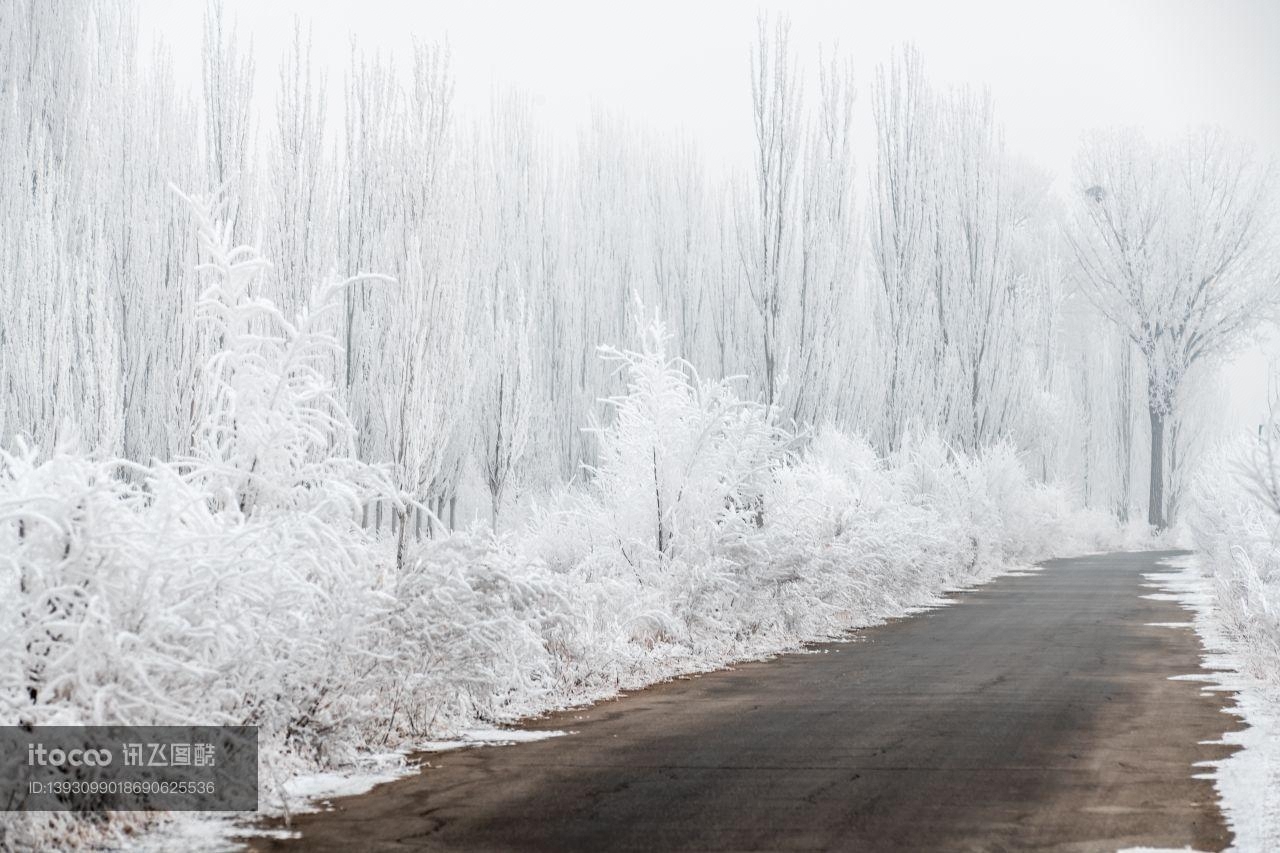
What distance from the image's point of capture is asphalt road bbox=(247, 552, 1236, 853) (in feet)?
19.2

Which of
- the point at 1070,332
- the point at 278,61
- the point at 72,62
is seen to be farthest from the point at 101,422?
the point at 1070,332

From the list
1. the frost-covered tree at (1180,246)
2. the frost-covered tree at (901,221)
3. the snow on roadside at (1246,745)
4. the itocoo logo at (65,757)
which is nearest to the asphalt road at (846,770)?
the snow on roadside at (1246,745)

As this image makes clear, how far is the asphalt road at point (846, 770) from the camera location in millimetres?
5863

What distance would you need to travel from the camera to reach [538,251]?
1270 inches

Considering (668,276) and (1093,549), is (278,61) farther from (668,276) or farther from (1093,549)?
(1093,549)

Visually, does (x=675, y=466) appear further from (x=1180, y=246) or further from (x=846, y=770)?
(x=1180, y=246)

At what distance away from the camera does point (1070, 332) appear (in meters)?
52.1

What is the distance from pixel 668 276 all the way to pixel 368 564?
26.9 meters

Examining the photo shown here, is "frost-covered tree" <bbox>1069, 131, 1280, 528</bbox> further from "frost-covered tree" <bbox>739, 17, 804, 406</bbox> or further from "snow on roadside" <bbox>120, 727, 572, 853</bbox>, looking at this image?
"snow on roadside" <bbox>120, 727, 572, 853</bbox>

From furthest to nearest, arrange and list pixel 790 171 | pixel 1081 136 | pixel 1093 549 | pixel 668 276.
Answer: pixel 1081 136, pixel 1093 549, pixel 668 276, pixel 790 171

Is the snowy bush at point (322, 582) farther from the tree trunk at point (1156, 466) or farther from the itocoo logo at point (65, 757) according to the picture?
the tree trunk at point (1156, 466)
